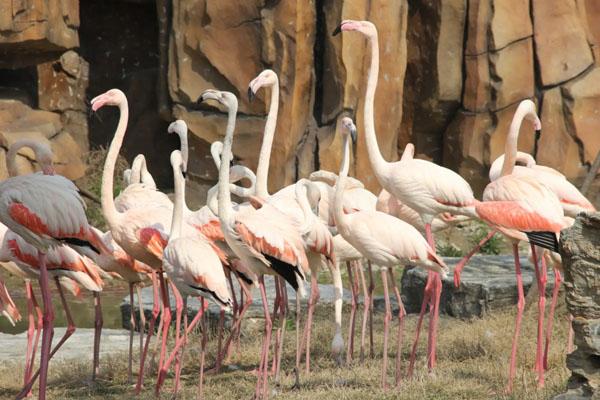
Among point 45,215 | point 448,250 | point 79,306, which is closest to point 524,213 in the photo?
point 45,215

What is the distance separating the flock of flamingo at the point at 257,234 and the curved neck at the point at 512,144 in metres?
0.01

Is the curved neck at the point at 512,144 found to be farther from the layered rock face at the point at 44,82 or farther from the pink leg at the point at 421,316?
the layered rock face at the point at 44,82

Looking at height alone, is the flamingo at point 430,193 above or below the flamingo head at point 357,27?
below

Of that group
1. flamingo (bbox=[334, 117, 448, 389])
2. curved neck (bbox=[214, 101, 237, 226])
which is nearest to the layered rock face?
curved neck (bbox=[214, 101, 237, 226])

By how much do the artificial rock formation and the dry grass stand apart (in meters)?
1.04

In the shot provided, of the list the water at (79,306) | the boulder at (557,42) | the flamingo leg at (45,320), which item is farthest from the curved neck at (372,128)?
the boulder at (557,42)

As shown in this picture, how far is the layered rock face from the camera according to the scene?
441 inches

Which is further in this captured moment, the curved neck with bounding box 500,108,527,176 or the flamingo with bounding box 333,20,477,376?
the curved neck with bounding box 500,108,527,176

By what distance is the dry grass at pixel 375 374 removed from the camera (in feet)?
18.0

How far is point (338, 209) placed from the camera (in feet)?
19.9

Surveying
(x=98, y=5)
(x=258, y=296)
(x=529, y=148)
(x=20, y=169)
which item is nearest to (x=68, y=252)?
(x=258, y=296)

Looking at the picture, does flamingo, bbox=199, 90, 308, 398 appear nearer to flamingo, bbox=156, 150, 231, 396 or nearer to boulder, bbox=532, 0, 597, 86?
flamingo, bbox=156, 150, 231, 396

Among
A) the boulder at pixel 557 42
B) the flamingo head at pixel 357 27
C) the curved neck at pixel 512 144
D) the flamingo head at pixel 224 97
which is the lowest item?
the curved neck at pixel 512 144

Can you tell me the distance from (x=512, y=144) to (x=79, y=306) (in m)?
4.97
